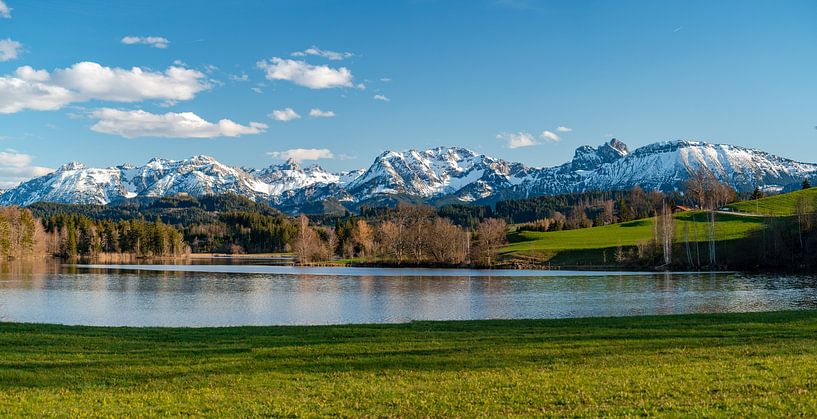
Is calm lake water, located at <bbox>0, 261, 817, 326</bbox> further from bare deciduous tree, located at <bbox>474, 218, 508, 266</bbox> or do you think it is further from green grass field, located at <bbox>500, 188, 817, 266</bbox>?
bare deciduous tree, located at <bbox>474, 218, 508, 266</bbox>

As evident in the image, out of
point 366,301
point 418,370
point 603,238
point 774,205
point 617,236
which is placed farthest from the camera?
point 774,205

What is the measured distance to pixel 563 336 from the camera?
27.1 metres

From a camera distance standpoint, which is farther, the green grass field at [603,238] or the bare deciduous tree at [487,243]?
the bare deciduous tree at [487,243]

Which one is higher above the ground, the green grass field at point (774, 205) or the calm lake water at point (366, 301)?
the green grass field at point (774, 205)

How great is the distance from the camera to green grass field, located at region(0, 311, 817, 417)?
1522 cm

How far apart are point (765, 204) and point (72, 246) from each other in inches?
7703

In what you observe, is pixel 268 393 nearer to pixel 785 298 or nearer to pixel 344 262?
pixel 785 298

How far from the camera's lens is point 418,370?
20.5 meters

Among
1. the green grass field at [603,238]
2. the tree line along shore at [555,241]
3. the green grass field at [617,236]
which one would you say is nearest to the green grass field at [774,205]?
the green grass field at [617,236]

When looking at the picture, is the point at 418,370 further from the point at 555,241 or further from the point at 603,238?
the point at 555,241

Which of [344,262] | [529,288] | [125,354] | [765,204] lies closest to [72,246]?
[344,262]

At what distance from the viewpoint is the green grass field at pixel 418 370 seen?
49.9ft

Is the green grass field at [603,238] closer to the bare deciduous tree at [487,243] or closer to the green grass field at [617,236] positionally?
the green grass field at [617,236]

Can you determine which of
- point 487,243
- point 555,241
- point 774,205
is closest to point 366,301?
point 487,243
